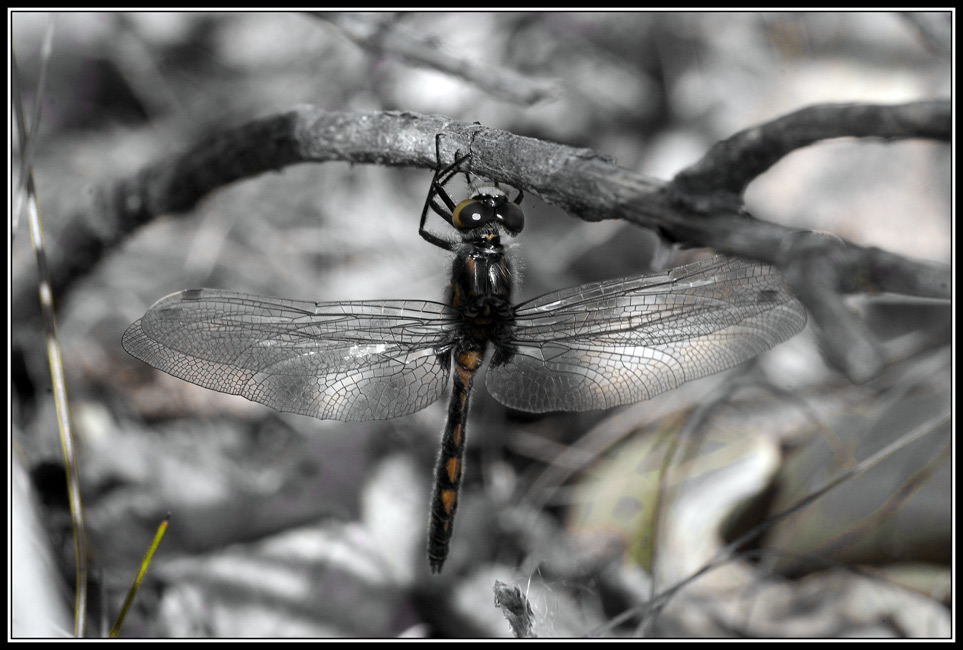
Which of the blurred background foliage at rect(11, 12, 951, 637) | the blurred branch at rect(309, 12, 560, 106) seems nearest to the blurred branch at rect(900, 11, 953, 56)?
the blurred background foliage at rect(11, 12, 951, 637)

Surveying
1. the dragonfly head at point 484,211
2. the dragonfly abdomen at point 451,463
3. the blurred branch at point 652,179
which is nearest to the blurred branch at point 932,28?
the dragonfly head at point 484,211

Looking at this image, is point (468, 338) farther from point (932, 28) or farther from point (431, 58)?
point (932, 28)

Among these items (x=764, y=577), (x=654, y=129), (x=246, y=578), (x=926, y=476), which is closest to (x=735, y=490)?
(x=764, y=577)

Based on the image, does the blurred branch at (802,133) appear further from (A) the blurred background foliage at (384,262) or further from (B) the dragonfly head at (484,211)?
(B) the dragonfly head at (484,211)

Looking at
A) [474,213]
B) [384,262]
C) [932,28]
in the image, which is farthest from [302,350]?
[932,28]

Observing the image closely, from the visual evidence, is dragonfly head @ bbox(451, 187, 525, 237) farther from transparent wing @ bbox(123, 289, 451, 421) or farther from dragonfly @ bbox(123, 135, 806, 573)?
transparent wing @ bbox(123, 289, 451, 421)

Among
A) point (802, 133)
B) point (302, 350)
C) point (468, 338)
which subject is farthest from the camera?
point (468, 338)

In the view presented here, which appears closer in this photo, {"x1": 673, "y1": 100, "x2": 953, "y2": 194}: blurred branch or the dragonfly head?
{"x1": 673, "y1": 100, "x2": 953, "y2": 194}: blurred branch
